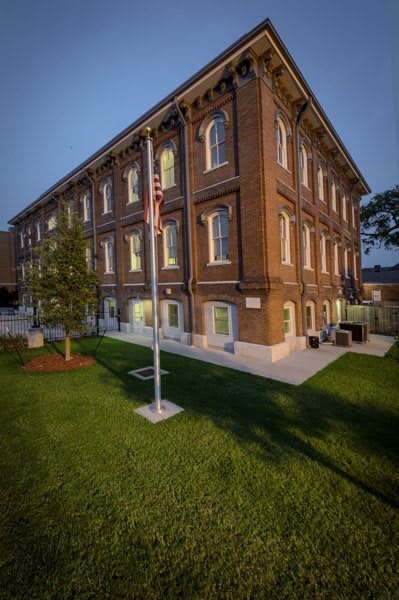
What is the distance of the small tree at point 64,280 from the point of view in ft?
31.8

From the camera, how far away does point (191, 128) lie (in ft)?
41.9

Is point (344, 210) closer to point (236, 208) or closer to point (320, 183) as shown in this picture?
point (320, 183)

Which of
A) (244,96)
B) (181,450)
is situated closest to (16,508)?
(181,450)

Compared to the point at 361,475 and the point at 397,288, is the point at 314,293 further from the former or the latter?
the point at 397,288

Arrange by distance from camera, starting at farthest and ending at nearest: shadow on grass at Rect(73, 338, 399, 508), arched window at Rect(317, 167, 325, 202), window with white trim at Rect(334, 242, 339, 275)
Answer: window with white trim at Rect(334, 242, 339, 275) → arched window at Rect(317, 167, 325, 202) → shadow on grass at Rect(73, 338, 399, 508)

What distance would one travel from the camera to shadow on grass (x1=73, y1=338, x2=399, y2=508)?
4406 mm

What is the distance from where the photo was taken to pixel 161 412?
5828 millimetres

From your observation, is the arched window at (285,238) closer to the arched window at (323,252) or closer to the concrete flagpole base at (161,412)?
the arched window at (323,252)

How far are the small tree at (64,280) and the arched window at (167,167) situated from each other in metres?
6.25

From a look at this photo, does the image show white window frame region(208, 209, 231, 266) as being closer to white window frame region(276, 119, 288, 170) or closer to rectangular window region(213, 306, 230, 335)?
rectangular window region(213, 306, 230, 335)

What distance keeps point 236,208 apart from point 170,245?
4.63 metres

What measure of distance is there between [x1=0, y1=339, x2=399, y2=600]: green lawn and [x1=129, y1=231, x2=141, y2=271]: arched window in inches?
Result: 445

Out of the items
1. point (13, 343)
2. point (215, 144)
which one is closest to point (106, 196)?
point (215, 144)

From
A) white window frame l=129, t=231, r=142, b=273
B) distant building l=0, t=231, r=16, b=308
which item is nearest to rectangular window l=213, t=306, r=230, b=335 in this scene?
white window frame l=129, t=231, r=142, b=273
